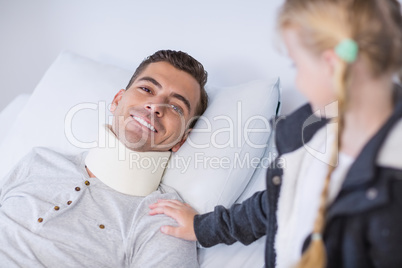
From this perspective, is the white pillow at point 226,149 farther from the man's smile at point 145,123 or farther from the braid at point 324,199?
the braid at point 324,199

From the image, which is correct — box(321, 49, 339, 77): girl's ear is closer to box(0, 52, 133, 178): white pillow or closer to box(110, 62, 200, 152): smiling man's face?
box(110, 62, 200, 152): smiling man's face

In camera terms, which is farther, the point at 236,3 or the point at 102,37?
the point at 102,37

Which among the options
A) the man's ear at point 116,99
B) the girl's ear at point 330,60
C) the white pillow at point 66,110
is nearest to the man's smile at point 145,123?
the man's ear at point 116,99

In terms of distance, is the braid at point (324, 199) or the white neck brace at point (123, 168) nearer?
the braid at point (324, 199)

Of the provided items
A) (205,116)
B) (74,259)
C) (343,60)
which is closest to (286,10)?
(343,60)

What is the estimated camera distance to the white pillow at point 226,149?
4.62 ft

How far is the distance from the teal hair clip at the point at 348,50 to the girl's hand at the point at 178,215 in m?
0.72

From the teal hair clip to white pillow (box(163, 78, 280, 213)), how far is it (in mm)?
743

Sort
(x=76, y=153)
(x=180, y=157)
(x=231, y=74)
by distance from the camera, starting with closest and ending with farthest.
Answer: (x=180, y=157)
(x=76, y=153)
(x=231, y=74)

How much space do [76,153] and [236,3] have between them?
2.88 ft

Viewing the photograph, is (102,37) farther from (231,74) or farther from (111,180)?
(111,180)

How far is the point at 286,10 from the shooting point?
2.64 feet

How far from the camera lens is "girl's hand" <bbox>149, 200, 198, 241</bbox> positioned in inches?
48.6

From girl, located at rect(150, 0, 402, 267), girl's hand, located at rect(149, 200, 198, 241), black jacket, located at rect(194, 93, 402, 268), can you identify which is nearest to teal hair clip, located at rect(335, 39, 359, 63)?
girl, located at rect(150, 0, 402, 267)
